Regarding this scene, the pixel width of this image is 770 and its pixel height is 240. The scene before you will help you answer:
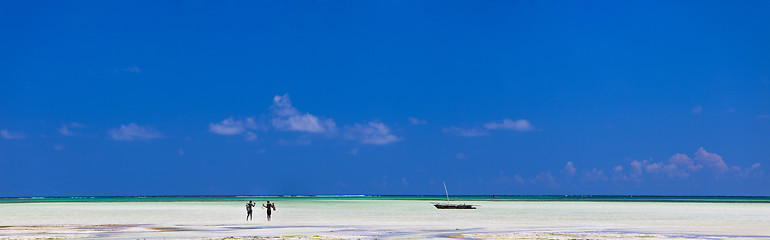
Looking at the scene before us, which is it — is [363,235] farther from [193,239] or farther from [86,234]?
[86,234]

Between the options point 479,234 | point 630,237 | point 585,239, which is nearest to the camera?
point 585,239

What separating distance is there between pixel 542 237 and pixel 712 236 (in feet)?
27.7

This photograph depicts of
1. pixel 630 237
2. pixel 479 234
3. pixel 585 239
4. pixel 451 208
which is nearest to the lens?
pixel 585 239

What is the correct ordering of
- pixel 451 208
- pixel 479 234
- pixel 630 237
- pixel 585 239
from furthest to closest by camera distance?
1. pixel 451 208
2. pixel 479 234
3. pixel 630 237
4. pixel 585 239

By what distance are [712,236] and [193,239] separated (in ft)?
78.2

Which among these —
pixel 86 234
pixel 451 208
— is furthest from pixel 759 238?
pixel 451 208

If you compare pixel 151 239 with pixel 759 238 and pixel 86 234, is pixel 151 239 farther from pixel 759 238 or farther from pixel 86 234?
pixel 759 238

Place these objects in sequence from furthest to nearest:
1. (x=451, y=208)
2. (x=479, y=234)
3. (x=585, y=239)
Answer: (x=451, y=208), (x=479, y=234), (x=585, y=239)

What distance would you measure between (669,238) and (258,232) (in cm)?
1947

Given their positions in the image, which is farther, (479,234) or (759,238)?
(479,234)

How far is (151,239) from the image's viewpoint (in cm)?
3322

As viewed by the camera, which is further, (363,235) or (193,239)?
(363,235)

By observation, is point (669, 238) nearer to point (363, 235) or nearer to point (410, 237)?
point (410, 237)

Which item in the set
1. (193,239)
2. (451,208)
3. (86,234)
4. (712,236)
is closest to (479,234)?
(712,236)
